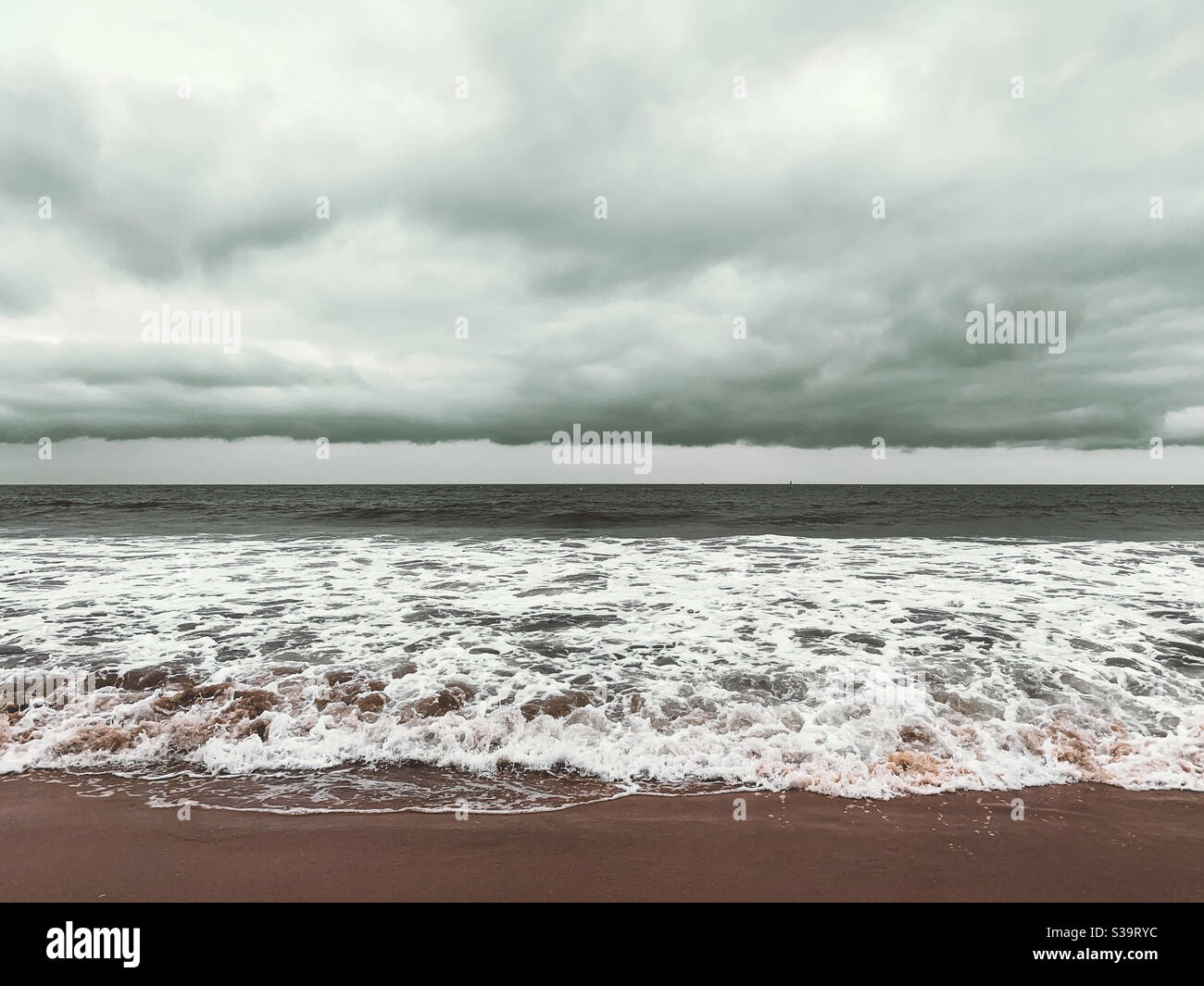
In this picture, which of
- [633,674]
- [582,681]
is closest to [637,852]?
[582,681]

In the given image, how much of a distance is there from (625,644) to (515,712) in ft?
8.79

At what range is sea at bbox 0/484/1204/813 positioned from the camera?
4.91 meters

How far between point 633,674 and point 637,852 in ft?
11.3

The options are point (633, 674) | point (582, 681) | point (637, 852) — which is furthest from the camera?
point (633, 674)

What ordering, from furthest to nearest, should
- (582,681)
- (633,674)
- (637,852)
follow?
(633,674) < (582,681) < (637,852)

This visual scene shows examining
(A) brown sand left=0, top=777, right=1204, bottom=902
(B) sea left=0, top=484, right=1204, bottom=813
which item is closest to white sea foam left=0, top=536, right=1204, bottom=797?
(B) sea left=0, top=484, right=1204, bottom=813

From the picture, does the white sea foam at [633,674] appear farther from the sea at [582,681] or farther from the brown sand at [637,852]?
the brown sand at [637,852]

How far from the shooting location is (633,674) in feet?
23.8

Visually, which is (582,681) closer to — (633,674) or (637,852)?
(633,674)

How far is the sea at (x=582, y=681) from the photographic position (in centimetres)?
491

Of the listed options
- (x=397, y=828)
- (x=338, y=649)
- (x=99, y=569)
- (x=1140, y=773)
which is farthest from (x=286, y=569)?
(x=1140, y=773)

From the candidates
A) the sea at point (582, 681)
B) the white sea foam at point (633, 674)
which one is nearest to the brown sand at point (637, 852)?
the sea at point (582, 681)

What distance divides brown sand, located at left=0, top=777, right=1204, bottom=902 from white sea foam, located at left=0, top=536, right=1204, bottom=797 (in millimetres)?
488
